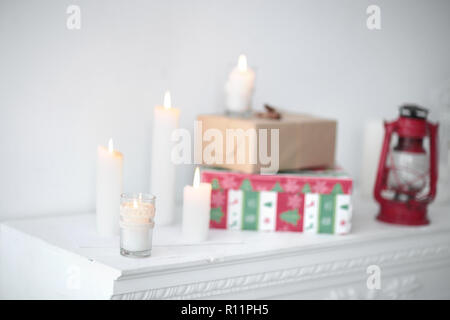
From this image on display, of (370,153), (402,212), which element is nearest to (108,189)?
(402,212)

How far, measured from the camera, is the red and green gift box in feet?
3.98

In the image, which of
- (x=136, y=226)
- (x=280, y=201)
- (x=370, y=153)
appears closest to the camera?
(x=136, y=226)

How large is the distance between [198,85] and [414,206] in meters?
0.53

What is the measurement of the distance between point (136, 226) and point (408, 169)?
669 millimetres

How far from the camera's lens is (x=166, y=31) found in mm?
1305

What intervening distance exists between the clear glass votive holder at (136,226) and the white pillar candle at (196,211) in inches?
4.1

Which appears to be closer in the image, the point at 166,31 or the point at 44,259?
the point at 44,259

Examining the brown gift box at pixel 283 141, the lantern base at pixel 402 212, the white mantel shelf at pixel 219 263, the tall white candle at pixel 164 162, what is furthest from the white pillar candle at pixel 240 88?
the lantern base at pixel 402 212

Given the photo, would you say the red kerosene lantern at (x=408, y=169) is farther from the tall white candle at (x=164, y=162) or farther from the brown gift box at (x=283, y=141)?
the tall white candle at (x=164, y=162)

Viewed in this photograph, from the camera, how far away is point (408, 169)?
139cm

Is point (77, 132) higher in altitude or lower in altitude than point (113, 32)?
lower

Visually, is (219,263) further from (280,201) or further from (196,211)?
(280,201)

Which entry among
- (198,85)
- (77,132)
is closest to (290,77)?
(198,85)
